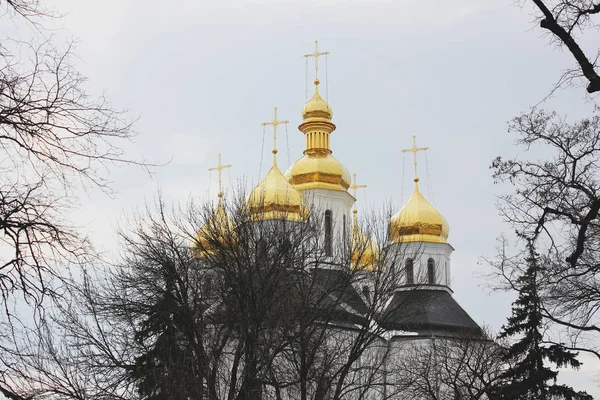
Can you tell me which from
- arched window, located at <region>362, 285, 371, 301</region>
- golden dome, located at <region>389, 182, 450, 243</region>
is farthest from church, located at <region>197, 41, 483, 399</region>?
arched window, located at <region>362, 285, 371, 301</region>

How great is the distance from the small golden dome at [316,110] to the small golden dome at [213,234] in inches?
848

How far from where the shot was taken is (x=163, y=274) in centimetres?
2255

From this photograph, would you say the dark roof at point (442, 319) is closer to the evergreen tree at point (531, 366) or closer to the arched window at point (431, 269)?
the arched window at point (431, 269)

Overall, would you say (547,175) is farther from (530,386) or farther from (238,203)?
(530,386)

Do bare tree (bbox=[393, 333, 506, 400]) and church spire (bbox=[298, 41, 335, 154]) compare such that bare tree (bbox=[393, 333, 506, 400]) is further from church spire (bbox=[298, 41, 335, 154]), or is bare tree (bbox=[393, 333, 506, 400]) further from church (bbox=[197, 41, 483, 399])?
church spire (bbox=[298, 41, 335, 154])

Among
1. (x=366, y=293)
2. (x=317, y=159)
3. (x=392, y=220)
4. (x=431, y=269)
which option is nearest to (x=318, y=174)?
(x=317, y=159)

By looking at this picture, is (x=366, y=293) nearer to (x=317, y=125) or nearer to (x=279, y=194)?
(x=279, y=194)

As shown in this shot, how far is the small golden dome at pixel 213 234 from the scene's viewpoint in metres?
23.7

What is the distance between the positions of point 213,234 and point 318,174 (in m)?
20.2

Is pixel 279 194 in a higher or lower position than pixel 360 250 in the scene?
higher

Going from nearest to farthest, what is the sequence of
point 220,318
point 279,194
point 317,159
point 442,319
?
point 220,318, point 279,194, point 442,319, point 317,159

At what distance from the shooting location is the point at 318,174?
143ft

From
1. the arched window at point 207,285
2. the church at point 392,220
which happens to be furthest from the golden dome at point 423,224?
the arched window at point 207,285

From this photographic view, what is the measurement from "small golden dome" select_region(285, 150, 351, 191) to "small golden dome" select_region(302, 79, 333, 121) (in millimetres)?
2516
